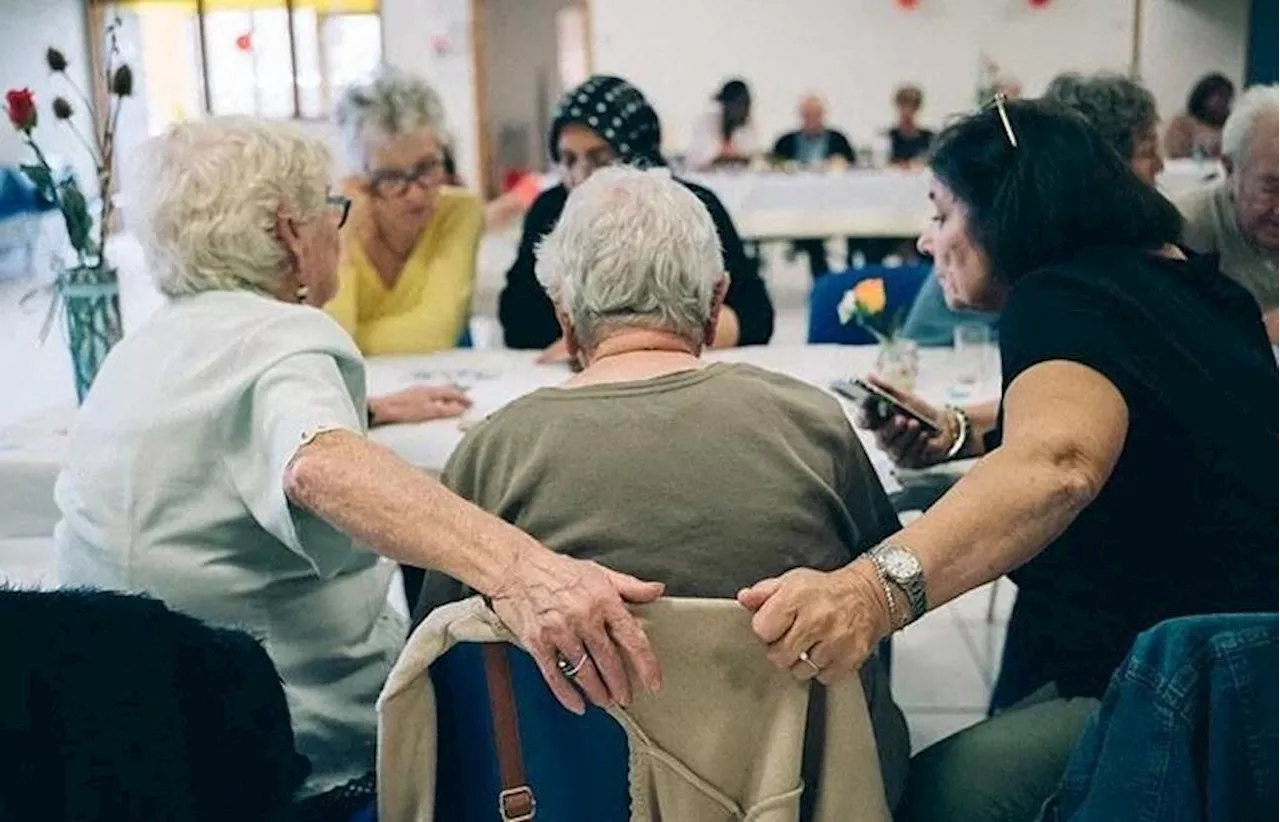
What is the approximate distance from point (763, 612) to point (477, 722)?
302 mm

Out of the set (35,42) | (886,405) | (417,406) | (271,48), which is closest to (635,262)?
(886,405)

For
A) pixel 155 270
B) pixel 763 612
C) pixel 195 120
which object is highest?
pixel 195 120

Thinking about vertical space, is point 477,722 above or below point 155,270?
below

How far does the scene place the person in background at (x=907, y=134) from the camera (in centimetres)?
895

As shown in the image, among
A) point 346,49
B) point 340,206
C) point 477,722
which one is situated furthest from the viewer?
point 346,49

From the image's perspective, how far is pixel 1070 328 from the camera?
1.44m

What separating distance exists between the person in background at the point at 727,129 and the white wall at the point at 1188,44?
9.73 ft

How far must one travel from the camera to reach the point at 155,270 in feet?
5.70

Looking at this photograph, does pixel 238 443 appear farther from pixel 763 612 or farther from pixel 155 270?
pixel 763 612

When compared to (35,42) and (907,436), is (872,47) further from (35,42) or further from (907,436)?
(907,436)

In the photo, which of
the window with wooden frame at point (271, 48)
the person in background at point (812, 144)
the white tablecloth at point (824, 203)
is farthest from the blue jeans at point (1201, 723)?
the window with wooden frame at point (271, 48)

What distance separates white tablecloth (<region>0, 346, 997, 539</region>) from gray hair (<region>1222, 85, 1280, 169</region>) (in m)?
0.71

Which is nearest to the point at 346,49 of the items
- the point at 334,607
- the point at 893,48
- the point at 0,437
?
the point at 893,48

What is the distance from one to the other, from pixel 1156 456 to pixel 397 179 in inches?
78.6
